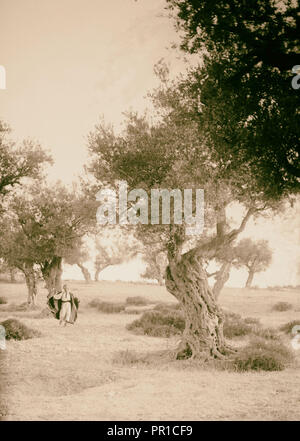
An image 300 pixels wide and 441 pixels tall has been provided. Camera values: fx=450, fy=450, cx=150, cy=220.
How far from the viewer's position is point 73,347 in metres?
20.8

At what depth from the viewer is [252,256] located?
7681 cm

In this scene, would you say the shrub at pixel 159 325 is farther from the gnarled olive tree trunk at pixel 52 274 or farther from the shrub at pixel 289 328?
the gnarled olive tree trunk at pixel 52 274

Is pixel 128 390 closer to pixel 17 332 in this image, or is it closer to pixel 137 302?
pixel 17 332

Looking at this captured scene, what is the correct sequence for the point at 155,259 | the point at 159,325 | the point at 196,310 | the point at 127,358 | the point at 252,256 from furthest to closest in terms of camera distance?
1. the point at 252,256
2. the point at 159,325
3. the point at 155,259
4. the point at 196,310
5. the point at 127,358

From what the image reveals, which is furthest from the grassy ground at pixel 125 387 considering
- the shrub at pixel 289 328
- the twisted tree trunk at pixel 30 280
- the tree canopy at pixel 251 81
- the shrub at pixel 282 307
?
the shrub at pixel 282 307

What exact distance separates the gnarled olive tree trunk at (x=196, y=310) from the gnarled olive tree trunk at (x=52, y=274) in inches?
785

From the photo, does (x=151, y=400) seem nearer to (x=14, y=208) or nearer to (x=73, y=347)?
(x=73, y=347)

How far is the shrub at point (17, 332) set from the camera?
74.4 feet

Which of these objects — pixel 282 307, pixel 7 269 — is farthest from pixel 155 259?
pixel 7 269

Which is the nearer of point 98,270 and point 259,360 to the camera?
point 259,360

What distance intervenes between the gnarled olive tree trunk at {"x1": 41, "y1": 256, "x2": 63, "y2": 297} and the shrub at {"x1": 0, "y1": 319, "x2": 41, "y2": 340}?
468 inches

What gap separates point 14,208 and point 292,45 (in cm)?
2564

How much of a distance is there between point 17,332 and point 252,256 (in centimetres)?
5898

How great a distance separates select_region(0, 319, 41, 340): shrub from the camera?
22.7 metres
